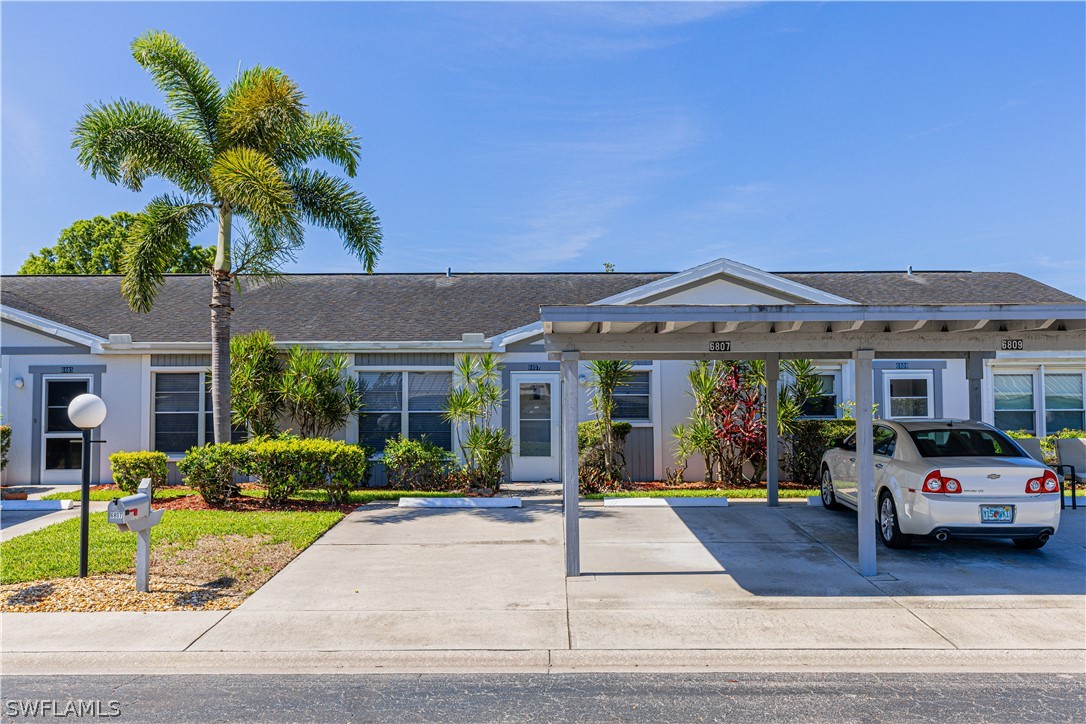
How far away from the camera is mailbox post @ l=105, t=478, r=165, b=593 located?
664 cm

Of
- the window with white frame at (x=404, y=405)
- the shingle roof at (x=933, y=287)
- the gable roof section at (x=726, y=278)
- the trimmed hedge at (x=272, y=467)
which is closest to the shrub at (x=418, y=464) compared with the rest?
the window with white frame at (x=404, y=405)

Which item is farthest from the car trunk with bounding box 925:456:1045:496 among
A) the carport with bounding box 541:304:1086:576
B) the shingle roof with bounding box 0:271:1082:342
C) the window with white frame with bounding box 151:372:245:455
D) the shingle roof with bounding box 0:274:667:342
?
the window with white frame with bounding box 151:372:245:455

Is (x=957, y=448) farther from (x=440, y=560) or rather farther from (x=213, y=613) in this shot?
(x=213, y=613)

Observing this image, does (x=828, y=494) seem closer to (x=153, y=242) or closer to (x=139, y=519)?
(x=139, y=519)

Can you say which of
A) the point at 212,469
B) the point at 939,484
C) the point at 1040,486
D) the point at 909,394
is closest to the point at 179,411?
the point at 212,469

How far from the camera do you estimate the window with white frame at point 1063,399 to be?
53.5ft

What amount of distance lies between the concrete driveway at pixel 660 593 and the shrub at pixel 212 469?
114 inches

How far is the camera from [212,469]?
11750 mm

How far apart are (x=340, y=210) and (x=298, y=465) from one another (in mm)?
4731

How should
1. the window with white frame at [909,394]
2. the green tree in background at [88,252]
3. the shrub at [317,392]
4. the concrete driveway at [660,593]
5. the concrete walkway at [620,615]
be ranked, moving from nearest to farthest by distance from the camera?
the concrete walkway at [620,615]
the concrete driveway at [660,593]
the shrub at [317,392]
the window with white frame at [909,394]
the green tree in background at [88,252]

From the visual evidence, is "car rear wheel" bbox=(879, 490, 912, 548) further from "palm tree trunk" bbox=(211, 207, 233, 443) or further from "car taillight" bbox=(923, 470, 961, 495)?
"palm tree trunk" bbox=(211, 207, 233, 443)

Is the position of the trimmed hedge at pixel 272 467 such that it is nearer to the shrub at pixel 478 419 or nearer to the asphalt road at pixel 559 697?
the shrub at pixel 478 419

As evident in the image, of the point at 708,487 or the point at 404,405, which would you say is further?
the point at 404,405

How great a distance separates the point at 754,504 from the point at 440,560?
620 centimetres
